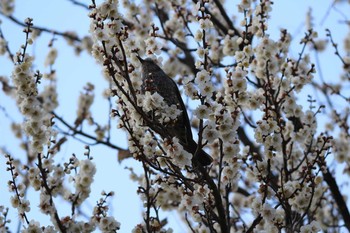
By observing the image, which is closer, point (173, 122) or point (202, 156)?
point (173, 122)

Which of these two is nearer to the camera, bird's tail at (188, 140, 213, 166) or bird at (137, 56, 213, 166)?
bird at (137, 56, 213, 166)

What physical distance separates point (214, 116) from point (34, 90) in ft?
4.29

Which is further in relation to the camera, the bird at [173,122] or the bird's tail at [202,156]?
the bird's tail at [202,156]

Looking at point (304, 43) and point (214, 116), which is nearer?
point (214, 116)

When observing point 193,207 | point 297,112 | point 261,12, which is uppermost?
point 261,12

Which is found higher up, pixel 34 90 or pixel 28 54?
pixel 28 54

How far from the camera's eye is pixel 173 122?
325 centimetres

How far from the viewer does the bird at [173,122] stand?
326cm

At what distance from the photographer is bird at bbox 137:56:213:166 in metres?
3.26

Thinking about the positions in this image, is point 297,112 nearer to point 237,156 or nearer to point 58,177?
point 237,156

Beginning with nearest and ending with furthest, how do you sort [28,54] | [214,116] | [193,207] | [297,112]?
[214,116], [193,207], [28,54], [297,112]

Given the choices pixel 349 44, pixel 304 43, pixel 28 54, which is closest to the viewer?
pixel 28 54

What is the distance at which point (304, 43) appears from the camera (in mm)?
5117

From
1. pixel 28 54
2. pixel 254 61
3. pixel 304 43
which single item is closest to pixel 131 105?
pixel 28 54
